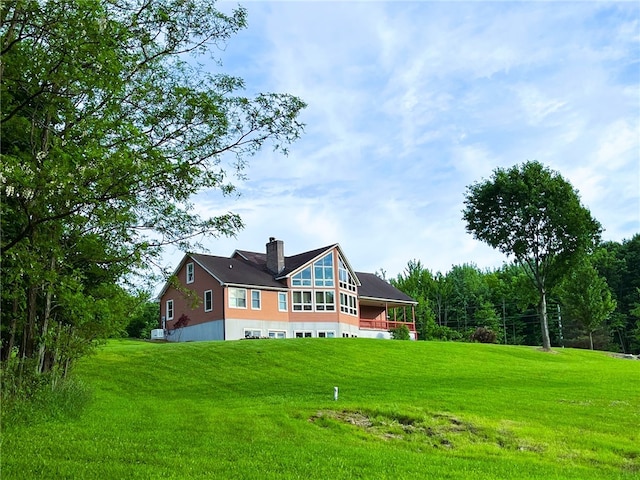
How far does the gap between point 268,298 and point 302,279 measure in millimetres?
3116

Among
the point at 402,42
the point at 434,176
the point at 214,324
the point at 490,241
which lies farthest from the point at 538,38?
the point at 214,324

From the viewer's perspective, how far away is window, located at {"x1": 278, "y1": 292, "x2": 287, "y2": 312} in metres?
41.9

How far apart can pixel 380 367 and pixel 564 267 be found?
19574mm

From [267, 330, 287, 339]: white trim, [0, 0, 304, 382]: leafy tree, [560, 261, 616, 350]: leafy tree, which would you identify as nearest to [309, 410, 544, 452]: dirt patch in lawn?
[0, 0, 304, 382]: leafy tree

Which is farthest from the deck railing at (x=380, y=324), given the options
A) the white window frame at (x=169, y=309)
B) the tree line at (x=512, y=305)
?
the white window frame at (x=169, y=309)

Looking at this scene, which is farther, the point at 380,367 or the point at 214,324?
the point at 214,324

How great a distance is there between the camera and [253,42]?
11.7 metres

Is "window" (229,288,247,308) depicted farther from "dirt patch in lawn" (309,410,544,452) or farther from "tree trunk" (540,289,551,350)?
"dirt patch in lawn" (309,410,544,452)

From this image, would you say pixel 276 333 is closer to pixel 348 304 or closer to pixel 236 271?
pixel 236 271

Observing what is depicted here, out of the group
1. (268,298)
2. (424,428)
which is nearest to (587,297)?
(268,298)

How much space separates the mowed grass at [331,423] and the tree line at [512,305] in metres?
37.2

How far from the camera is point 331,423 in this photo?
12617mm

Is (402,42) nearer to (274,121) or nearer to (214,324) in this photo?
(274,121)

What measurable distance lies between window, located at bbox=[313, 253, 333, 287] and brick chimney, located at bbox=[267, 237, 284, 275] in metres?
2.60
